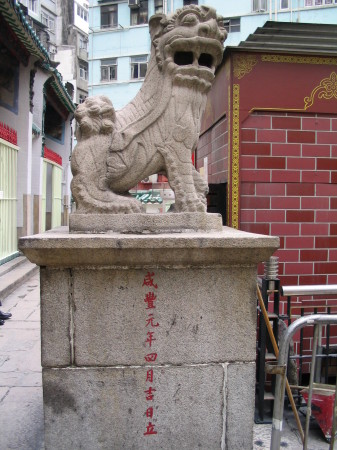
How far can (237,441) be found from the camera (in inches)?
101

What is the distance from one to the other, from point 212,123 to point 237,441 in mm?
3264

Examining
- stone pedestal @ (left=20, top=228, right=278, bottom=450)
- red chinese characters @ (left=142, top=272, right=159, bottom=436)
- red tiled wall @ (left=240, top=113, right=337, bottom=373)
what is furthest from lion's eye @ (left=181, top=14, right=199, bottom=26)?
red tiled wall @ (left=240, top=113, right=337, bottom=373)

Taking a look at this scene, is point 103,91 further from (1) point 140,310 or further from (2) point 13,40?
(1) point 140,310

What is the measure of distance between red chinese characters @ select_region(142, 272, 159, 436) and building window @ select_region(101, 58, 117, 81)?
21418 mm

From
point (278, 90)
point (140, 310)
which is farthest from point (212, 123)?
point (140, 310)

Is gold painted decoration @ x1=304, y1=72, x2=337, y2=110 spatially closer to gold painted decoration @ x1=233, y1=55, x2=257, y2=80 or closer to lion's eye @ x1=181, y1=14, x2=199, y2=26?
gold painted decoration @ x1=233, y1=55, x2=257, y2=80

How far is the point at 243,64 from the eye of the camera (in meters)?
4.11

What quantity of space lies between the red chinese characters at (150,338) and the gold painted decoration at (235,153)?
1946mm

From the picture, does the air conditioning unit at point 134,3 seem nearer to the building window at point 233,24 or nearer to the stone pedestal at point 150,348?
the building window at point 233,24

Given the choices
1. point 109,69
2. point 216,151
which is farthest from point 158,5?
point 216,151

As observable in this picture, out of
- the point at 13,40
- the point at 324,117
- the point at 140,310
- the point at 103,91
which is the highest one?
the point at 103,91

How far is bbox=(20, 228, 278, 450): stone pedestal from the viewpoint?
242 cm

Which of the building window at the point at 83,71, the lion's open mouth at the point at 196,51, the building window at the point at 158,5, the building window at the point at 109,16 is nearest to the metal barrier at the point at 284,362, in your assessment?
the lion's open mouth at the point at 196,51

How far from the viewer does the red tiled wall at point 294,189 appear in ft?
13.8
